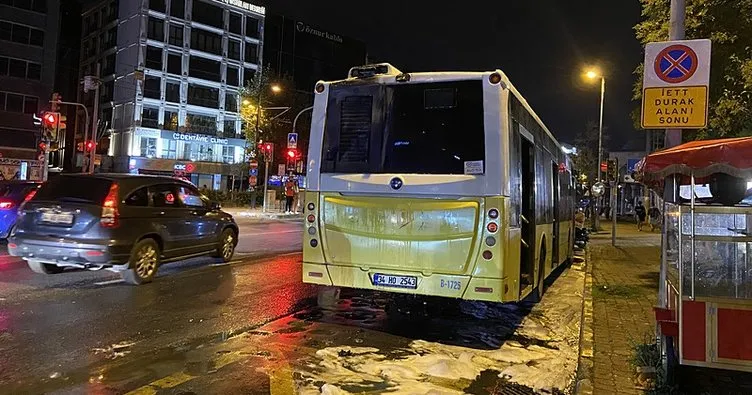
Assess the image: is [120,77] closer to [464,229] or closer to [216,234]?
[216,234]

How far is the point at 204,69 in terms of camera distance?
61.4m

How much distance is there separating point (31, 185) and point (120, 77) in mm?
49103

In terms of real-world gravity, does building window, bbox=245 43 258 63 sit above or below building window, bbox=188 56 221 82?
above

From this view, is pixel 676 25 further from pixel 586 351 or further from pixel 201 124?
pixel 201 124

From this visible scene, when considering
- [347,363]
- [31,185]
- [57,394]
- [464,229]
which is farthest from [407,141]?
[31,185]

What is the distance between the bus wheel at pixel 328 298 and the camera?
28.9 ft

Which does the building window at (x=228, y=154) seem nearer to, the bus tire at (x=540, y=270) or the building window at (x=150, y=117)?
the building window at (x=150, y=117)

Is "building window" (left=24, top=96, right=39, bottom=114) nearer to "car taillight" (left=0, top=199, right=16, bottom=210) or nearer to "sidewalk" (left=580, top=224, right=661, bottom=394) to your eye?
"car taillight" (left=0, top=199, right=16, bottom=210)

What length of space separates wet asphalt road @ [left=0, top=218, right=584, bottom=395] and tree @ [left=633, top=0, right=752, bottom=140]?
4.23 meters

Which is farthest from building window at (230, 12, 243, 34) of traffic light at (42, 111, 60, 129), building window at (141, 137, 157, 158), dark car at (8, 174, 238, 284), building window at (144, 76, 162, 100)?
dark car at (8, 174, 238, 284)

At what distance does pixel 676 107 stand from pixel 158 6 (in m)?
59.8

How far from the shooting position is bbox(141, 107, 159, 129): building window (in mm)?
56812

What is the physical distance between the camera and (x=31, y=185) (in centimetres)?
1463

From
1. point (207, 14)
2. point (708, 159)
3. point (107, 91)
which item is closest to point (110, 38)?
point (107, 91)
